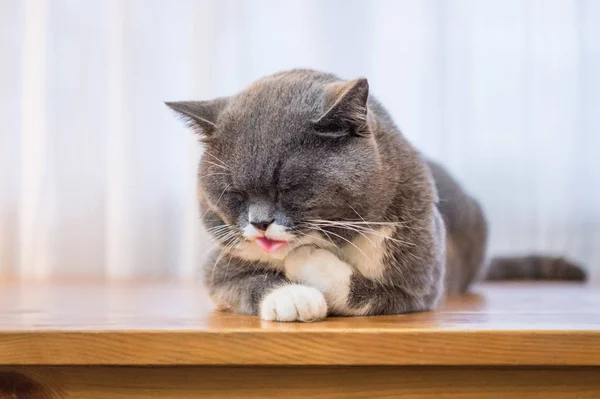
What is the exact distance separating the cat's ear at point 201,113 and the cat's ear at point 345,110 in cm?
20

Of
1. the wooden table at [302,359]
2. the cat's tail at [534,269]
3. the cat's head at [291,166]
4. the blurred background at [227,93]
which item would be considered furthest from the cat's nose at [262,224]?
the cat's tail at [534,269]

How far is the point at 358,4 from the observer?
6.03 feet

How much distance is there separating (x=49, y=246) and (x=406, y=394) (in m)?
1.29

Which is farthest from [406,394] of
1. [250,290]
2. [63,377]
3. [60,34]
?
[60,34]

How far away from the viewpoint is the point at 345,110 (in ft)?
3.30

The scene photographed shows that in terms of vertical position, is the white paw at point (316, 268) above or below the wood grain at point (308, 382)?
above

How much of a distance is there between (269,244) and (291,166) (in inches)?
5.1

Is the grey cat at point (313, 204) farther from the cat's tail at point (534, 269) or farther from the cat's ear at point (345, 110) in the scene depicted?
the cat's tail at point (534, 269)

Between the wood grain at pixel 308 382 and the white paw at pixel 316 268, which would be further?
the white paw at pixel 316 268

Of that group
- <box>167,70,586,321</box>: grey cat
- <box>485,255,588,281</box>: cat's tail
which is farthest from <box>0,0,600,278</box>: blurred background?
<box>167,70,586,321</box>: grey cat

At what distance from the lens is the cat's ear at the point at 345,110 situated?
0.98 m

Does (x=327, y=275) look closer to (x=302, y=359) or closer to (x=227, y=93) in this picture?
(x=302, y=359)

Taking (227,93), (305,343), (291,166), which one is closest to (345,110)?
(291,166)

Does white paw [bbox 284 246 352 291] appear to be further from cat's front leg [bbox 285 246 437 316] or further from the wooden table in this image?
the wooden table
